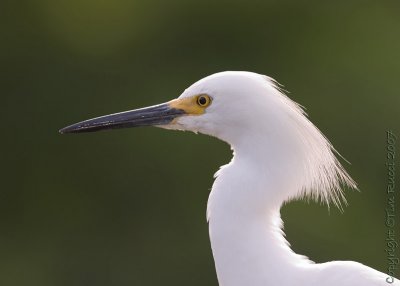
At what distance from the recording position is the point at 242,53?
593 centimetres

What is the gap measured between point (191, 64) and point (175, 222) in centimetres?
116

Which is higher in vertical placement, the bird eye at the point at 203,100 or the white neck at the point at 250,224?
the bird eye at the point at 203,100

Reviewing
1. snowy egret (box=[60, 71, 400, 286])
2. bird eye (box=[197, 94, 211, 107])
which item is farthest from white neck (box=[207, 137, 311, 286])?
bird eye (box=[197, 94, 211, 107])

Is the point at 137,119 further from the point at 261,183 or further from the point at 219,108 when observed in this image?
the point at 261,183

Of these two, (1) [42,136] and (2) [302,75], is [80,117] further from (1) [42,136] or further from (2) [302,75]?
(2) [302,75]

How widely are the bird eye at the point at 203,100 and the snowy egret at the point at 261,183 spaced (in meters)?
0.02

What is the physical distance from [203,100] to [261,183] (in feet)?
0.82

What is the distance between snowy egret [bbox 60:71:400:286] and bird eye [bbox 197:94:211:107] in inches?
0.6

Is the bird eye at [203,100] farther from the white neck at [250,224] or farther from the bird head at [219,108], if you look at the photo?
the white neck at [250,224]

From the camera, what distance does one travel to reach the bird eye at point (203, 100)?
6.67 ft

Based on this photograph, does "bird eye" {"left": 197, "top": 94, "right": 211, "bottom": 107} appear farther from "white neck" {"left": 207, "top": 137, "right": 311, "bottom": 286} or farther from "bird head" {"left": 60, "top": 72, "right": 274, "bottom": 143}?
"white neck" {"left": 207, "top": 137, "right": 311, "bottom": 286}

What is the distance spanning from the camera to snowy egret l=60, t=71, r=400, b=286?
75.7 inches

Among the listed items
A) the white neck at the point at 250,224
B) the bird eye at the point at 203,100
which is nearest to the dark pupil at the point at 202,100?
the bird eye at the point at 203,100

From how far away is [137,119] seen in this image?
216 centimetres
